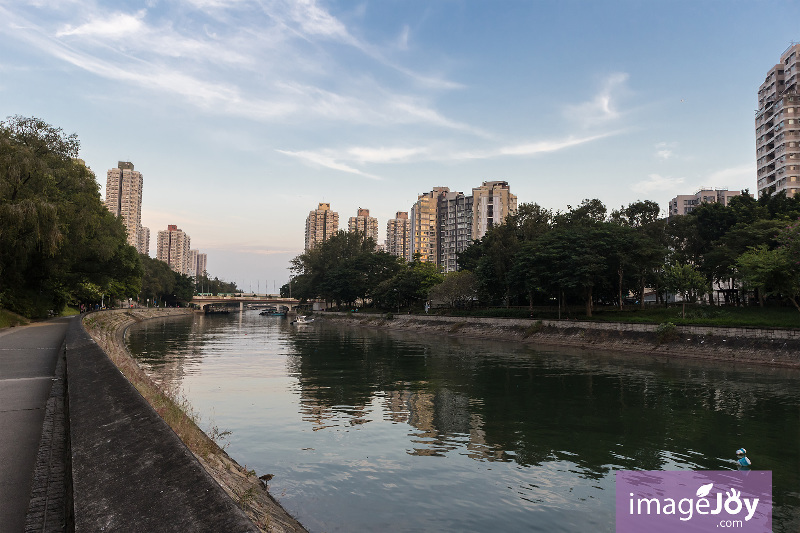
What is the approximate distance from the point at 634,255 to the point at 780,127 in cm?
8434

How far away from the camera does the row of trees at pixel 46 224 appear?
40.6m

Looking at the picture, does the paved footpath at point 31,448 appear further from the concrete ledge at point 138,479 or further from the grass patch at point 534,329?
the grass patch at point 534,329

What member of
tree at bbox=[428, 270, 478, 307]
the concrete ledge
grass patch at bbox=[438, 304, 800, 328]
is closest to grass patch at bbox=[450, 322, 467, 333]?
grass patch at bbox=[438, 304, 800, 328]

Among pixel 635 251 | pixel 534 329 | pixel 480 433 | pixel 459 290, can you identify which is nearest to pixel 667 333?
pixel 635 251

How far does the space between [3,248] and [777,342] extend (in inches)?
2473

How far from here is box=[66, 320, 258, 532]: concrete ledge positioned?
17.6 ft

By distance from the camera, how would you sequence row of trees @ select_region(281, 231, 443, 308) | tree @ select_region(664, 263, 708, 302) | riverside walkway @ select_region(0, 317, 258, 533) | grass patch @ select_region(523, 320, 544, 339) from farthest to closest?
row of trees @ select_region(281, 231, 443, 308), grass patch @ select_region(523, 320, 544, 339), tree @ select_region(664, 263, 708, 302), riverside walkway @ select_region(0, 317, 258, 533)

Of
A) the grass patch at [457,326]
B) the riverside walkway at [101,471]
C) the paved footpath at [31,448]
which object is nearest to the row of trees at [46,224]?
the paved footpath at [31,448]

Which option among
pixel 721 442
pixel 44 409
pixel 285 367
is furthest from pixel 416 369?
pixel 44 409

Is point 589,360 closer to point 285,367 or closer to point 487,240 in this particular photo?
point 285,367

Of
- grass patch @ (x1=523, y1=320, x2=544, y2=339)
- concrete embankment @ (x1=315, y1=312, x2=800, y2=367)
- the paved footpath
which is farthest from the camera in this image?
grass patch @ (x1=523, y1=320, x2=544, y2=339)

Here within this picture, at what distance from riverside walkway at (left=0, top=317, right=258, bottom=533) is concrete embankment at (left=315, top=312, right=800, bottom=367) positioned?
4828cm

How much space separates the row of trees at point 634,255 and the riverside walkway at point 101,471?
5278 centimetres

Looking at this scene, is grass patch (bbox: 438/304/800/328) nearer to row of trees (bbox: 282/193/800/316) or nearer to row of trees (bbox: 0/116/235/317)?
row of trees (bbox: 282/193/800/316)
